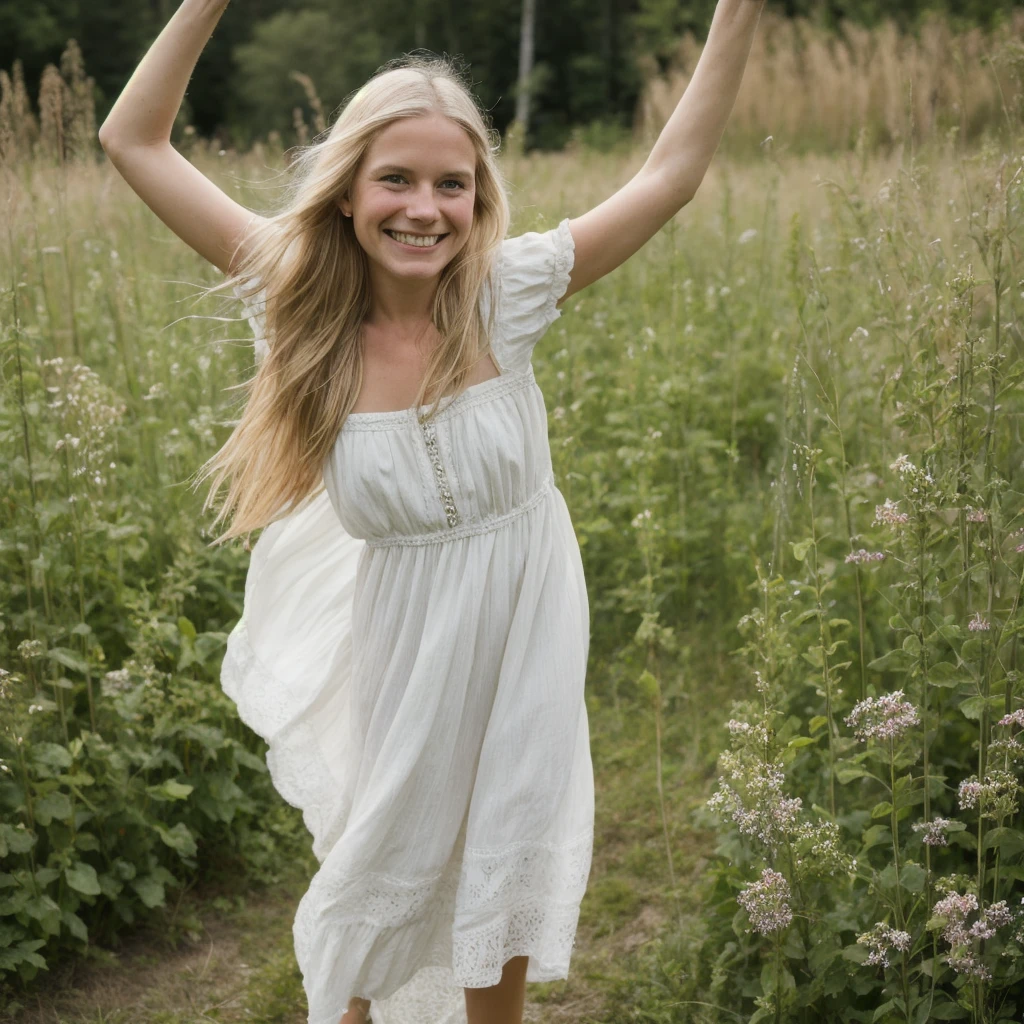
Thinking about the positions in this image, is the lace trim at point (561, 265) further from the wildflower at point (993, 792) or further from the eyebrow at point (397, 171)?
the wildflower at point (993, 792)

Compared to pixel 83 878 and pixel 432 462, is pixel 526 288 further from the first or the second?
pixel 83 878

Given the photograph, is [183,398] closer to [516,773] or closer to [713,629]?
[713,629]

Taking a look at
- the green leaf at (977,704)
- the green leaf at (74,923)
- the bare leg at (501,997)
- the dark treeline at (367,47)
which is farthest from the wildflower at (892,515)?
the dark treeline at (367,47)

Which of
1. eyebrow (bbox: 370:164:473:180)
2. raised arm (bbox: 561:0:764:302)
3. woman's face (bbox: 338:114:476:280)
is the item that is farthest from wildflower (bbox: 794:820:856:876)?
eyebrow (bbox: 370:164:473:180)

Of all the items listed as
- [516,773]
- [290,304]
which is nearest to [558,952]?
[516,773]

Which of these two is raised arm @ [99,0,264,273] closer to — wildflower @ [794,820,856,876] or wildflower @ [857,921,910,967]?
wildflower @ [794,820,856,876]

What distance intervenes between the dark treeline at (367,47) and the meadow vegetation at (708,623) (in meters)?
25.2

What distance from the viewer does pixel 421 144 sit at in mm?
2225

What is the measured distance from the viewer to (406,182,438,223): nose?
222 centimetres

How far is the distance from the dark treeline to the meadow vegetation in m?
25.2

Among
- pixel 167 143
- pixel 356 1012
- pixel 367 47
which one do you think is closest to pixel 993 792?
pixel 356 1012

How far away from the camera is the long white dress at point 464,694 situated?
229 centimetres

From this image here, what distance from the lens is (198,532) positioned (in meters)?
3.77

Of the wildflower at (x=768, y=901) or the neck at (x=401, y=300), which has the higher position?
the neck at (x=401, y=300)
